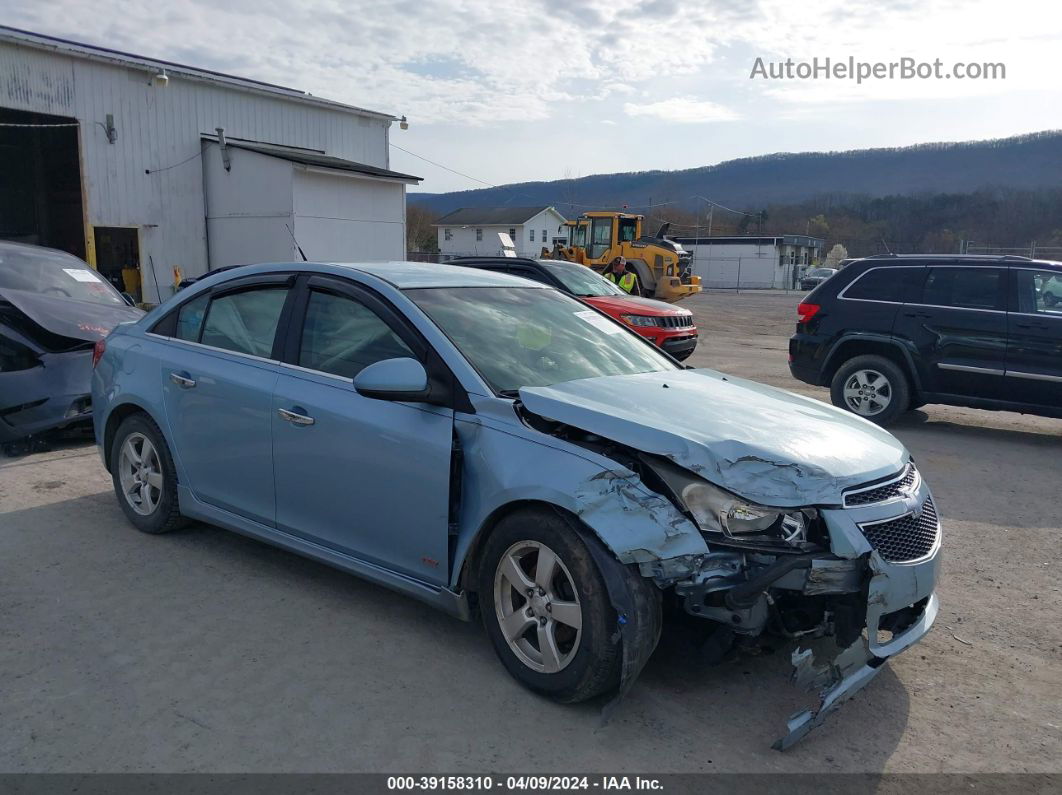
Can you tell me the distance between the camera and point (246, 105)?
79.7ft

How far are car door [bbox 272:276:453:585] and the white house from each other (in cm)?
7539

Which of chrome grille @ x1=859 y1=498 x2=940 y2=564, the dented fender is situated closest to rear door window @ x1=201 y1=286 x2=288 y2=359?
the dented fender

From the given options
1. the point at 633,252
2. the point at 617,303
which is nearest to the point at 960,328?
the point at 617,303

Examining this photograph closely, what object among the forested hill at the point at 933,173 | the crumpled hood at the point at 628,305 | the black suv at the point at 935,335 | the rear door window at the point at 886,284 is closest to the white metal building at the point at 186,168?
the crumpled hood at the point at 628,305

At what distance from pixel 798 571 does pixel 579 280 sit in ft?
35.7

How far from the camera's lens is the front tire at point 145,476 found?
5039 millimetres

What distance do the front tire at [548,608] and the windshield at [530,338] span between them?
26.7 inches

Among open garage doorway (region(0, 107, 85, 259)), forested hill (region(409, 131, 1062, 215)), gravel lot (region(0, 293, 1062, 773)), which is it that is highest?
forested hill (region(409, 131, 1062, 215))

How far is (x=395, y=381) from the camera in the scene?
11.9 ft

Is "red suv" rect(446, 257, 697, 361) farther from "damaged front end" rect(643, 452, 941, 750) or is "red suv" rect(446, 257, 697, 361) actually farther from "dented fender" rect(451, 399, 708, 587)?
"damaged front end" rect(643, 452, 941, 750)

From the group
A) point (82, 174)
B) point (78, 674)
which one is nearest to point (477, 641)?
point (78, 674)

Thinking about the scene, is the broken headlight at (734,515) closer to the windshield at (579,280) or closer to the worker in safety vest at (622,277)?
the windshield at (579,280)

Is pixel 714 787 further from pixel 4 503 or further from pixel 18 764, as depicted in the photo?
pixel 4 503

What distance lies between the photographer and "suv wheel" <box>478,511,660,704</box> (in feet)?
10.4
